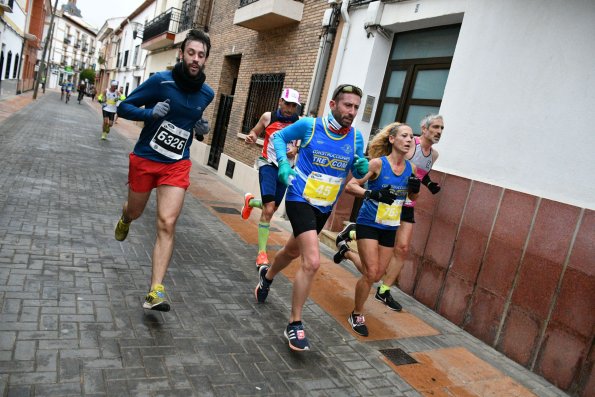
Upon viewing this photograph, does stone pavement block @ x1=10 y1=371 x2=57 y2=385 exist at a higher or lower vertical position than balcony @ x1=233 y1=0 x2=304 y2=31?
lower

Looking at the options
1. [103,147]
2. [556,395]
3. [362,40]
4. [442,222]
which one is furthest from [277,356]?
[103,147]

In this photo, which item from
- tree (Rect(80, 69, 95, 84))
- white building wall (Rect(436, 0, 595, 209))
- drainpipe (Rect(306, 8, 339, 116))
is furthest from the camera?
tree (Rect(80, 69, 95, 84))

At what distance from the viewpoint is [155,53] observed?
25281 millimetres

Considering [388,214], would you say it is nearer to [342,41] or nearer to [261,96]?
[342,41]

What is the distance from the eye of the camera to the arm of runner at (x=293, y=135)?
11.6 feet

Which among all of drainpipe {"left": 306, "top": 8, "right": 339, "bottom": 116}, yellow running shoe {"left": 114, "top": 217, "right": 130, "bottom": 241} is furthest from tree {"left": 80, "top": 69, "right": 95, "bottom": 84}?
yellow running shoe {"left": 114, "top": 217, "right": 130, "bottom": 241}

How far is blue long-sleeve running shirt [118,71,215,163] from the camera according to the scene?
3.62m

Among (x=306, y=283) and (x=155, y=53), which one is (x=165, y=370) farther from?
(x=155, y=53)

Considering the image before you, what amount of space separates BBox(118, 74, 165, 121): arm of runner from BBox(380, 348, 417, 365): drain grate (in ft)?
8.92

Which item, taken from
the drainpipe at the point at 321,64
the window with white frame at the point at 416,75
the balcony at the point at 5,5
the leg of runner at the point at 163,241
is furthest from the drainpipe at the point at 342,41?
the balcony at the point at 5,5

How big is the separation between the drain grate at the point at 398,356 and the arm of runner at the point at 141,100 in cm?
272

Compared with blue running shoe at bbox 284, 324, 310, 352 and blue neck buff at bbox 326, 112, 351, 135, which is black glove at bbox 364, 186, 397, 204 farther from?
blue running shoe at bbox 284, 324, 310, 352

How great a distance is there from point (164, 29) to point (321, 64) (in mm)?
15266

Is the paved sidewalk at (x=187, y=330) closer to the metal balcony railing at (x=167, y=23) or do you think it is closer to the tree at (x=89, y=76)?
the metal balcony railing at (x=167, y=23)
